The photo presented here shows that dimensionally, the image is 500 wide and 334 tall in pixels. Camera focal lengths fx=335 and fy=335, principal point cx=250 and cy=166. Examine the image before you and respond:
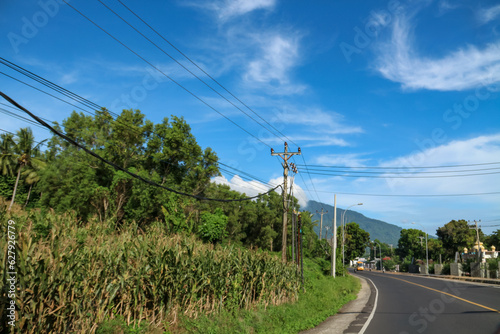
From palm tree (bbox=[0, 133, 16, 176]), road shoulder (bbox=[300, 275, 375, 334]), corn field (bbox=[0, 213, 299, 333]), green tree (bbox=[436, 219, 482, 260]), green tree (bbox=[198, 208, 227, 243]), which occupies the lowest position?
road shoulder (bbox=[300, 275, 375, 334])

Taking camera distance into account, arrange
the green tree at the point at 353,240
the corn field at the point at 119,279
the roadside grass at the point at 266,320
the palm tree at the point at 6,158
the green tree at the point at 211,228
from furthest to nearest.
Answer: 1. the green tree at the point at 353,240
2. the palm tree at the point at 6,158
3. the green tree at the point at 211,228
4. the roadside grass at the point at 266,320
5. the corn field at the point at 119,279

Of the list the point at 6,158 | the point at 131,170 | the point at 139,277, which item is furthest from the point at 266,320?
the point at 6,158

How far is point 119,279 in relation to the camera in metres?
8.70

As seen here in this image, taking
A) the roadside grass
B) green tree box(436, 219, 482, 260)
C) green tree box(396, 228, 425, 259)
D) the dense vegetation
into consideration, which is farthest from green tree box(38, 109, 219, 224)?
green tree box(396, 228, 425, 259)

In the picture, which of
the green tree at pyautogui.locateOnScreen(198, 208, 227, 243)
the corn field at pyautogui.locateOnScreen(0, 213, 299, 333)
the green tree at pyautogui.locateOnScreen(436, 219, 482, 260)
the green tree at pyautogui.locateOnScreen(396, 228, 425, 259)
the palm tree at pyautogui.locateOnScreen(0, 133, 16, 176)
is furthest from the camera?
the green tree at pyautogui.locateOnScreen(396, 228, 425, 259)

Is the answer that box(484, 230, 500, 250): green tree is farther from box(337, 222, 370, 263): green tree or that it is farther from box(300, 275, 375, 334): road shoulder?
box(300, 275, 375, 334): road shoulder

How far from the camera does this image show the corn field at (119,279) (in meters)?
6.57

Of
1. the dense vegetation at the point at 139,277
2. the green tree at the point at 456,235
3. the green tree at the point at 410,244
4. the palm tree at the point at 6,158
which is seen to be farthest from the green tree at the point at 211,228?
the green tree at the point at 410,244

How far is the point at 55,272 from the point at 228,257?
752 centimetres

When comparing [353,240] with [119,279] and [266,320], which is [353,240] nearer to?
[266,320]

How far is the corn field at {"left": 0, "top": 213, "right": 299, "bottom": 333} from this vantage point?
657 cm

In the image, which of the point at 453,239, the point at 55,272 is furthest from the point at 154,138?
the point at 453,239

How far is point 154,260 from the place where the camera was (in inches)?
392

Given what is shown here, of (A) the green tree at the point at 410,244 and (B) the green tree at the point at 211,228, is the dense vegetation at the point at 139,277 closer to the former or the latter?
(B) the green tree at the point at 211,228
